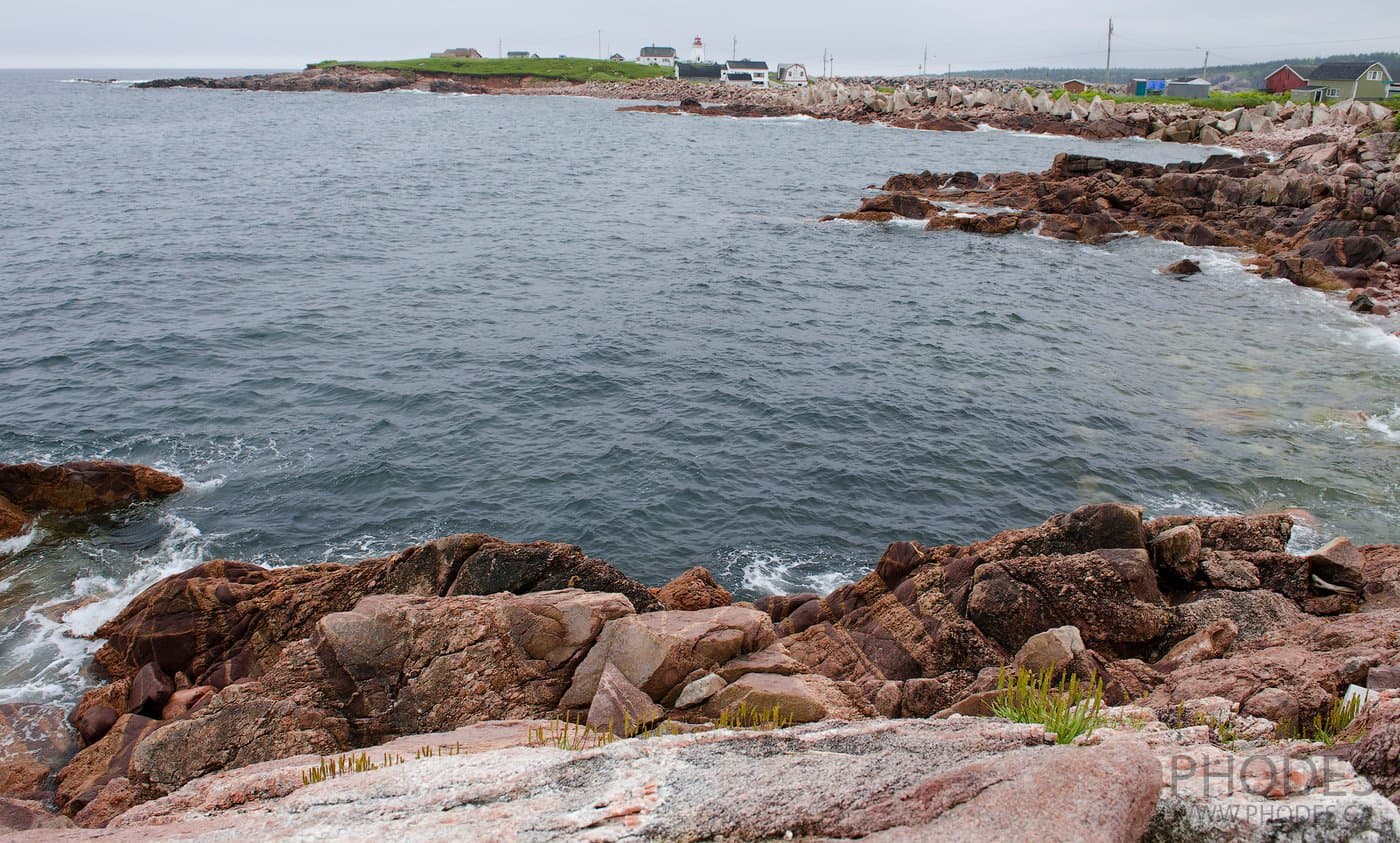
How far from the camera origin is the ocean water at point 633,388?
2316 cm

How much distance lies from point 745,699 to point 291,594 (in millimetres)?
9616

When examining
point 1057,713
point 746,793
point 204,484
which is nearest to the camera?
point 746,793

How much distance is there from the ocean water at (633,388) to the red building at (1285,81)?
12228 cm

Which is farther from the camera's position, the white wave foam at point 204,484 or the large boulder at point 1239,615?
the white wave foam at point 204,484

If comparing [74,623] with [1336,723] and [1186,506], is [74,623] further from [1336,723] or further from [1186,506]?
[1186,506]

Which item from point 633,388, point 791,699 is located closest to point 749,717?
point 791,699

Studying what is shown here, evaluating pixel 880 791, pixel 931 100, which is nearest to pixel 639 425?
pixel 880 791

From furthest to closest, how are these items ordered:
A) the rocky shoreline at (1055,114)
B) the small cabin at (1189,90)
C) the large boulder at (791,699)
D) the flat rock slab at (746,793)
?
1. the small cabin at (1189,90)
2. the rocky shoreline at (1055,114)
3. the large boulder at (791,699)
4. the flat rock slab at (746,793)

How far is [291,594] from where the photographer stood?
1658 centimetres

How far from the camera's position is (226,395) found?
1209 inches

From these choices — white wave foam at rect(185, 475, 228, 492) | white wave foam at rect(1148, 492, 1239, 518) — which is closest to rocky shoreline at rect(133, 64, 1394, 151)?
white wave foam at rect(1148, 492, 1239, 518)

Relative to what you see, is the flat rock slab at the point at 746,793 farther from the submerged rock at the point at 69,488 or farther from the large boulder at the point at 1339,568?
the submerged rock at the point at 69,488

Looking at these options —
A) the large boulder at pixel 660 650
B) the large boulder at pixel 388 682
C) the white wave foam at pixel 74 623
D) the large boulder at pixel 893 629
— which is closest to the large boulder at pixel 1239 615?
the large boulder at pixel 893 629

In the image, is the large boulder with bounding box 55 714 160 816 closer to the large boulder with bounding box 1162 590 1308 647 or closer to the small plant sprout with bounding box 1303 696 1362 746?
the small plant sprout with bounding box 1303 696 1362 746
